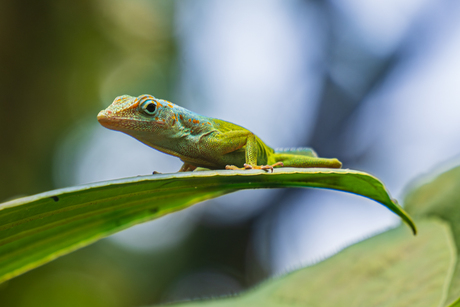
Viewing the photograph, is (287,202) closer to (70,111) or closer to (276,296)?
(70,111)

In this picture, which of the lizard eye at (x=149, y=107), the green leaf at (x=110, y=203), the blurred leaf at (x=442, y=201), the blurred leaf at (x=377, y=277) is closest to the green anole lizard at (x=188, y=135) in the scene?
the lizard eye at (x=149, y=107)

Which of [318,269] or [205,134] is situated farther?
[205,134]

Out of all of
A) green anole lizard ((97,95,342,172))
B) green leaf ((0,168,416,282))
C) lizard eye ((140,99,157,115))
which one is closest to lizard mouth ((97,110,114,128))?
green anole lizard ((97,95,342,172))

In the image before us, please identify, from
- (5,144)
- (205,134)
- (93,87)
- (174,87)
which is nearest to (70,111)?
(93,87)

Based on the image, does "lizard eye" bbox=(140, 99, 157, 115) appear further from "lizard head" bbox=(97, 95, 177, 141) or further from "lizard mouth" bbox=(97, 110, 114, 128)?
"lizard mouth" bbox=(97, 110, 114, 128)

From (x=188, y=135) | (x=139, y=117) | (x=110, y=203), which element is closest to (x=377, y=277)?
(x=110, y=203)

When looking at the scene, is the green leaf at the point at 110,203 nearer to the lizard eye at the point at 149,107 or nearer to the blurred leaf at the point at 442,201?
the blurred leaf at the point at 442,201
